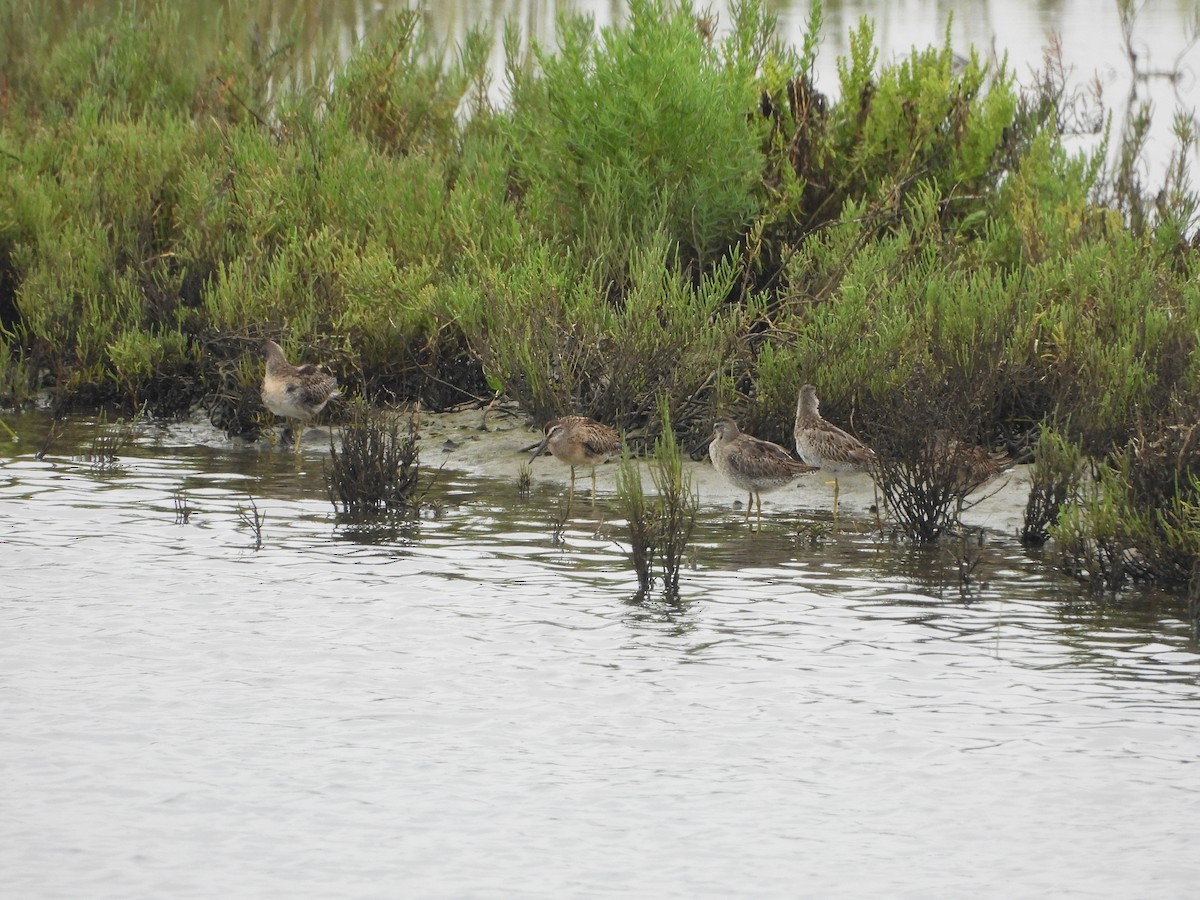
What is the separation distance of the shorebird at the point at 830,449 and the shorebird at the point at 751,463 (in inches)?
4.2

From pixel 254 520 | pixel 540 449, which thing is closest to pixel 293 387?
pixel 540 449

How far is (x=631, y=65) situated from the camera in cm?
1210

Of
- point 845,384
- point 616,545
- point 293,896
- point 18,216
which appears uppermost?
point 18,216

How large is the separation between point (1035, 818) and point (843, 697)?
1.31 metres

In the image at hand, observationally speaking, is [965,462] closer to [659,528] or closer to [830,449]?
[830,449]

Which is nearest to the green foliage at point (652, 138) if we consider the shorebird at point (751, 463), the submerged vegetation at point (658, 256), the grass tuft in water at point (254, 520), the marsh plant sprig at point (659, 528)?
the submerged vegetation at point (658, 256)

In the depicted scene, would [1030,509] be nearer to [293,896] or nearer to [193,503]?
[193,503]

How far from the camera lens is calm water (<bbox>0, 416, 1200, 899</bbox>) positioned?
210 inches

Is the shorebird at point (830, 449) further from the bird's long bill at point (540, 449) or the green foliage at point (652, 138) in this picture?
the green foliage at point (652, 138)

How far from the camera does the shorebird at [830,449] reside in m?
10.2

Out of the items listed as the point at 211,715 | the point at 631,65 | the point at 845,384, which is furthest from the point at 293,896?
the point at 631,65

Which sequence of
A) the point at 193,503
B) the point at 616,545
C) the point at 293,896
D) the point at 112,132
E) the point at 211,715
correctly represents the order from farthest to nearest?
the point at 112,132 → the point at 193,503 → the point at 616,545 → the point at 211,715 → the point at 293,896

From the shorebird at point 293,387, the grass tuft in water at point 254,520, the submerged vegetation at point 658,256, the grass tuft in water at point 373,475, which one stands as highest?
the submerged vegetation at point 658,256

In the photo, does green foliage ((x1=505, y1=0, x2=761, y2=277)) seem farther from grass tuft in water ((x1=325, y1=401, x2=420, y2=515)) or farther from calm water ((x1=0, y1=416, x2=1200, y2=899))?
calm water ((x1=0, y1=416, x2=1200, y2=899))
